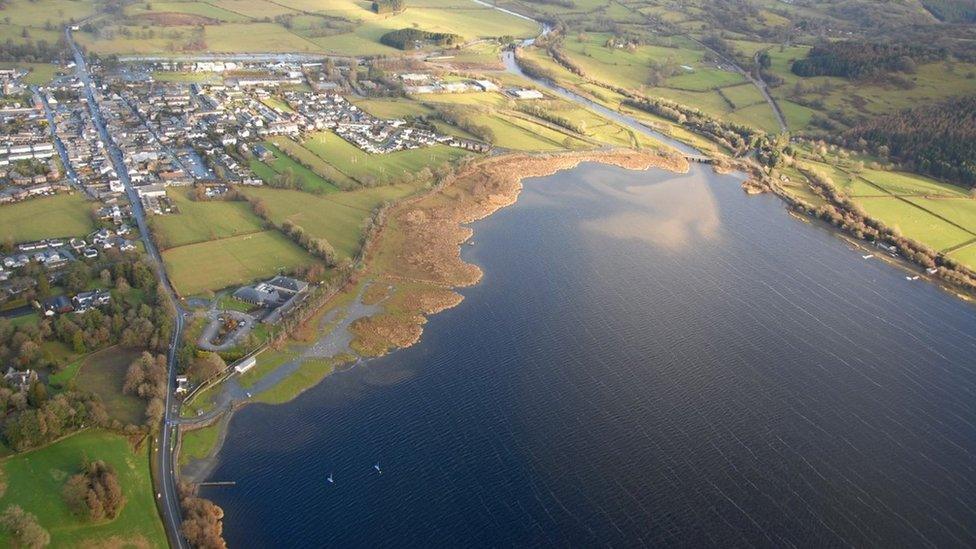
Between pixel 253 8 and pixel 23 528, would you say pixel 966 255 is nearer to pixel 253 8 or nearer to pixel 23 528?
pixel 23 528

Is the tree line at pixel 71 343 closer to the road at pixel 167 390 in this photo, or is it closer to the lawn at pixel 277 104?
the road at pixel 167 390

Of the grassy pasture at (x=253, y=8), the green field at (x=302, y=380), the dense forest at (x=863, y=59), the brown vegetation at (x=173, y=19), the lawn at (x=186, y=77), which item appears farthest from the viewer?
the grassy pasture at (x=253, y=8)

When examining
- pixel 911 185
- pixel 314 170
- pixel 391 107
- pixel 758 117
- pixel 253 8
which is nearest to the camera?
pixel 314 170

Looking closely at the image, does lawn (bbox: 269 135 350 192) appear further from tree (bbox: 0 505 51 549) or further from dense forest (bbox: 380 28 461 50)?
dense forest (bbox: 380 28 461 50)

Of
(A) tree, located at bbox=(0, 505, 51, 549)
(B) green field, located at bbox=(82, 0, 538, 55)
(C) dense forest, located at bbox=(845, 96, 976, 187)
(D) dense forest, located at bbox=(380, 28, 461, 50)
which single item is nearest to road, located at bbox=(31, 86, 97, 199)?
(B) green field, located at bbox=(82, 0, 538, 55)

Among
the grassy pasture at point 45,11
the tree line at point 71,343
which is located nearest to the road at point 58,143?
the tree line at point 71,343

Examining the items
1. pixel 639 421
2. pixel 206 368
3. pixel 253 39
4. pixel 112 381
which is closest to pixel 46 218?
pixel 112 381
